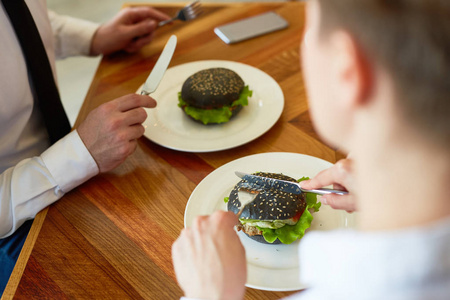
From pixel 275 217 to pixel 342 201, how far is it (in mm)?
142

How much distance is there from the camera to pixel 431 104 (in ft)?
1.47

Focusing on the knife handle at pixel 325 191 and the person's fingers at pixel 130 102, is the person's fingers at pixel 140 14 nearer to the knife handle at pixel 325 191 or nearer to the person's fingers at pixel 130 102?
the person's fingers at pixel 130 102

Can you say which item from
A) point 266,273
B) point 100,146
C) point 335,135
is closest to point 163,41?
point 100,146

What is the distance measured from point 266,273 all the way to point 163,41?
1110mm

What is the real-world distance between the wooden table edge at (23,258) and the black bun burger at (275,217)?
464 millimetres

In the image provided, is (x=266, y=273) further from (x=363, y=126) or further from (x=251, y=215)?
(x=363, y=126)

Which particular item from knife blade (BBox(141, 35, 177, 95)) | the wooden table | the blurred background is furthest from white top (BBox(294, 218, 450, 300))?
the blurred background

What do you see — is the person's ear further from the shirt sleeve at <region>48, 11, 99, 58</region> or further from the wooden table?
the shirt sleeve at <region>48, 11, 99, 58</region>

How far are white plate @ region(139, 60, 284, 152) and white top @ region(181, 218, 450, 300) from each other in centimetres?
66

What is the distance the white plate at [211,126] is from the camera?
47.7 inches

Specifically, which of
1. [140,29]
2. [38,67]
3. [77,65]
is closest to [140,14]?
[140,29]

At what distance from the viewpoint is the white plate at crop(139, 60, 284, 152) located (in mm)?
1212

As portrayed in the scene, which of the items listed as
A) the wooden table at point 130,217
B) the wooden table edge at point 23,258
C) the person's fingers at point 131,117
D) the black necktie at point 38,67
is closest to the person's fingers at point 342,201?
the wooden table at point 130,217

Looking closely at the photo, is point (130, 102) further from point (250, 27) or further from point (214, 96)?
point (250, 27)
